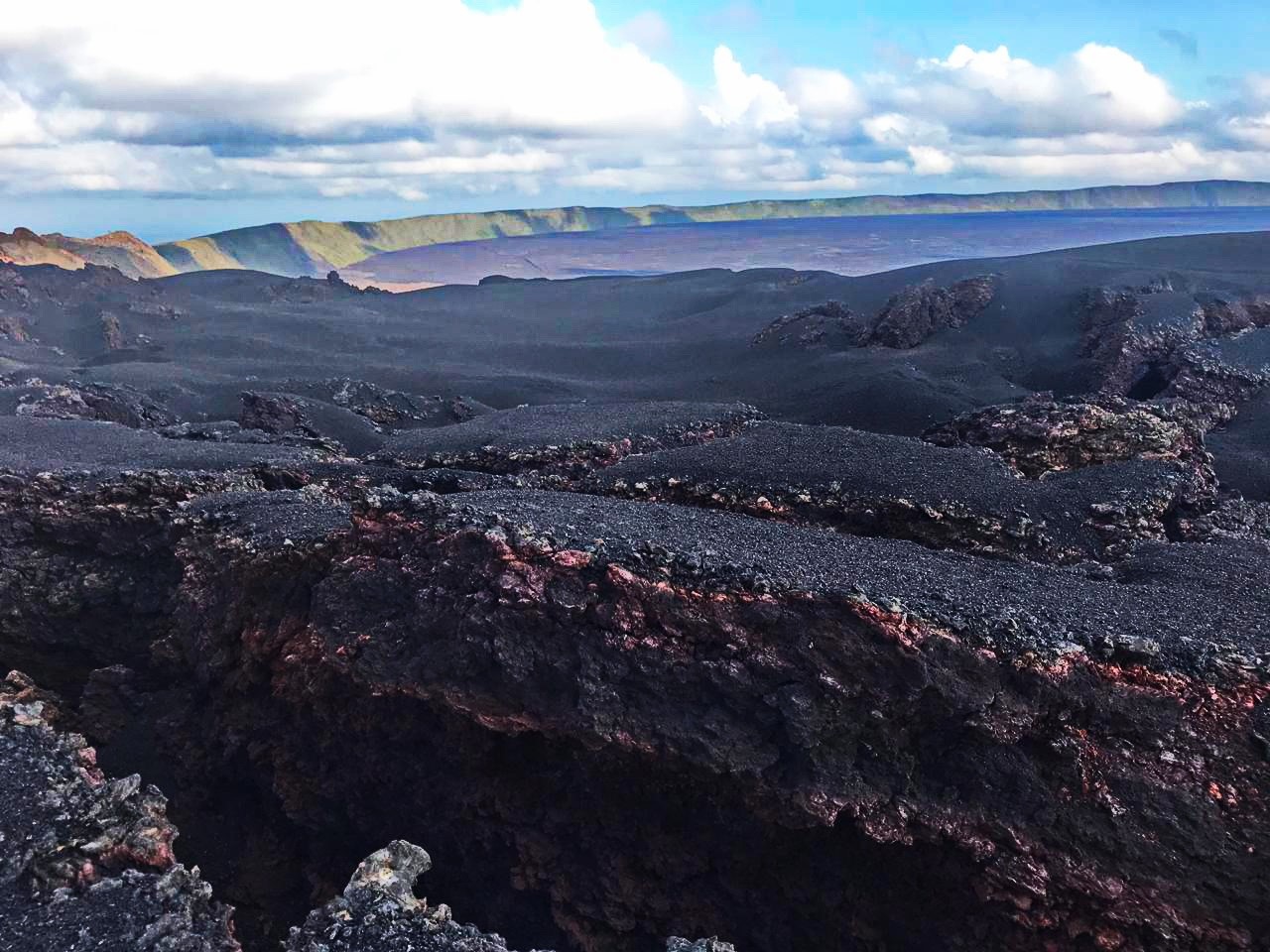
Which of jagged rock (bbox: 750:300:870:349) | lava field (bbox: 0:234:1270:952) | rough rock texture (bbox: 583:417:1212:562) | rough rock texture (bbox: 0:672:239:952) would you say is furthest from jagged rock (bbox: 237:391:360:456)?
jagged rock (bbox: 750:300:870:349)

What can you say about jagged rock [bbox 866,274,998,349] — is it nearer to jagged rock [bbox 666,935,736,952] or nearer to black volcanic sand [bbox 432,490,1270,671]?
black volcanic sand [bbox 432,490,1270,671]

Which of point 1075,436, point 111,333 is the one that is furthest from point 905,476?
point 111,333

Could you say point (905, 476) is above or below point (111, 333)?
below

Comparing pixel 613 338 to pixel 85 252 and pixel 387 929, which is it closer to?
pixel 387 929

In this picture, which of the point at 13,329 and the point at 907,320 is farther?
the point at 13,329

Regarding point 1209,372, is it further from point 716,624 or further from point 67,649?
point 67,649

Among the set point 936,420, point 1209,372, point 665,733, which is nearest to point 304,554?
point 665,733
